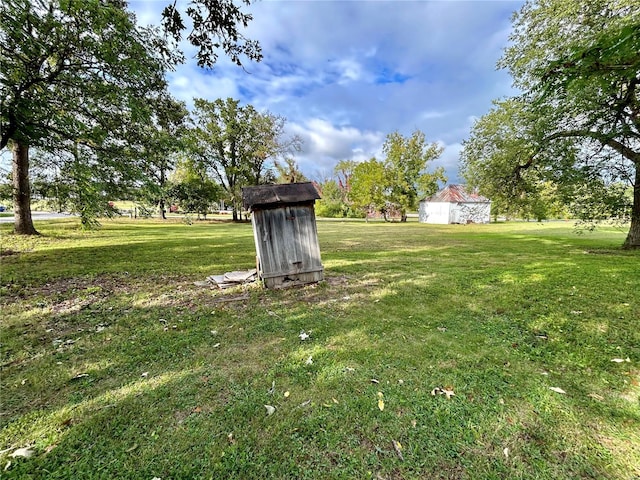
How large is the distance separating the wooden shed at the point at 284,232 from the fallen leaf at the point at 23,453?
3.96 m

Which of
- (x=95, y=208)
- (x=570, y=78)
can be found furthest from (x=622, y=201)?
(x=95, y=208)

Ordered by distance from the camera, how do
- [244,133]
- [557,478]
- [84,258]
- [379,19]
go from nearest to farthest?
1. [557,478]
2. [379,19]
3. [84,258]
4. [244,133]

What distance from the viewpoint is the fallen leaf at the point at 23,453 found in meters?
1.88

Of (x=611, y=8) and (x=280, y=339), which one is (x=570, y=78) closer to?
(x=280, y=339)

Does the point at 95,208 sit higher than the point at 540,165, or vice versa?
the point at 540,165

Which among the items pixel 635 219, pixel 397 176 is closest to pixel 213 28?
pixel 635 219

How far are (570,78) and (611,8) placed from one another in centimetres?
683

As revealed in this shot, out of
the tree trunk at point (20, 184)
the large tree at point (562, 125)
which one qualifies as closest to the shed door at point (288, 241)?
the large tree at point (562, 125)

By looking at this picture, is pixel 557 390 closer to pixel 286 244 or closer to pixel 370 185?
pixel 286 244

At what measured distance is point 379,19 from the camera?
6566mm

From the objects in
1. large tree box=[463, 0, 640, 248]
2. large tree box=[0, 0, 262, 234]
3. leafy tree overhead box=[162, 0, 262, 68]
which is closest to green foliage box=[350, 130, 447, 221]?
large tree box=[463, 0, 640, 248]

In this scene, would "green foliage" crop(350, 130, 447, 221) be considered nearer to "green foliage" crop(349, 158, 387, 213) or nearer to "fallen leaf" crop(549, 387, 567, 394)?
"green foliage" crop(349, 158, 387, 213)

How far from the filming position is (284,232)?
19.1 ft

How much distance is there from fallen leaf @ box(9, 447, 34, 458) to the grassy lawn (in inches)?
1.6
